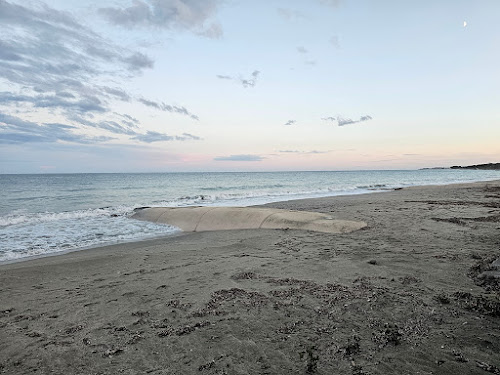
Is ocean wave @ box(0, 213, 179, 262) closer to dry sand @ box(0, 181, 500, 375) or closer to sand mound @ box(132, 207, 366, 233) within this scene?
sand mound @ box(132, 207, 366, 233)

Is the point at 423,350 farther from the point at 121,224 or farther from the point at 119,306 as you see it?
the point at 121,224

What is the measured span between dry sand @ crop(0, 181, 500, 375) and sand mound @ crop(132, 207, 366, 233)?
7.26ft

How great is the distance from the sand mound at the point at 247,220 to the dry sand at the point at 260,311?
2.21 m

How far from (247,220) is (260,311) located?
706 cm

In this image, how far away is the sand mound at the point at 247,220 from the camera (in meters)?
9.45

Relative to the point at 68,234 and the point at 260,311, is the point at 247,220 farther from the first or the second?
the point at 260,311

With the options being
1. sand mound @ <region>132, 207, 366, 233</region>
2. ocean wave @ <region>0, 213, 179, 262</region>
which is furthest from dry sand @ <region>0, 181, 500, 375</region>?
sand mound @ <region>132, 207, 366, 233</region>

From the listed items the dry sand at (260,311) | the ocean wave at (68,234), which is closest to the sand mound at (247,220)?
the ocean wave at (68,234)

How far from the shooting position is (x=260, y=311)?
12.7 ft

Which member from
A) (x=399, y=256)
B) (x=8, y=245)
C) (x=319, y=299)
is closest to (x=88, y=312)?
(x=319, y=299)

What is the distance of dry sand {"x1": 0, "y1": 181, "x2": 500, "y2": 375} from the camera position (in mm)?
2865

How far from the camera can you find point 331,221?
9.59 meters

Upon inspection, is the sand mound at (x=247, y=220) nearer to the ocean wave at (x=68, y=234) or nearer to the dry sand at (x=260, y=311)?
the ocean wave at (x=68, y=234)

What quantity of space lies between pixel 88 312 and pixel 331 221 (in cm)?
718
